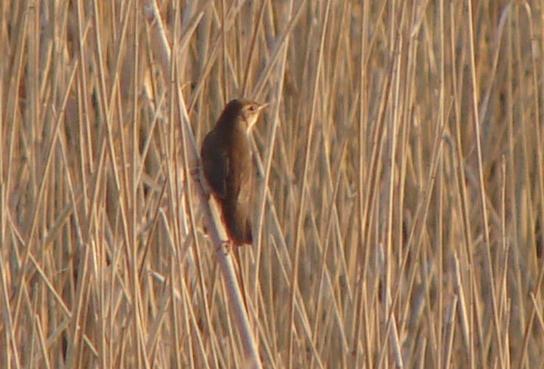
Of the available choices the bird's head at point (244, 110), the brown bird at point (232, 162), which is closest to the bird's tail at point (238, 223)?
the brown bird at point (232, 162)

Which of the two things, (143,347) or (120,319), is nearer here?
(143,347)

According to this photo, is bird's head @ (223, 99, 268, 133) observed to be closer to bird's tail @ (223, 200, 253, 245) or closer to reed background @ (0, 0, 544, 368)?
reed background @ (0, 0, 544, 368)

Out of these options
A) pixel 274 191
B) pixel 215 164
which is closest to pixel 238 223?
pixel 215 164

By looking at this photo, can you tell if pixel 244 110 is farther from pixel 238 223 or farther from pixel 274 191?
pixel 274 191

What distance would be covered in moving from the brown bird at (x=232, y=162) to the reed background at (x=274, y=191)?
0.17 feet

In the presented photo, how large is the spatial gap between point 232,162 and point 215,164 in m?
0.06

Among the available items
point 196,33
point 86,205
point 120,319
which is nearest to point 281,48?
point 86,205

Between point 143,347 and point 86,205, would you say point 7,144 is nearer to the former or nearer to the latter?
point 86,205

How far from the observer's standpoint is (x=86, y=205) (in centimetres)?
195

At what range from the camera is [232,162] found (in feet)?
7.65

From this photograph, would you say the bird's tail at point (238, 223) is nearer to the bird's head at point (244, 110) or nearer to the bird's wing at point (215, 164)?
the bird's wing at point (215, 164)

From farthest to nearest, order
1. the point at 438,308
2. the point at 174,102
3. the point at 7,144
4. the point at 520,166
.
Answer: the point at 520,166
the point at 438,308
the point at 7,144
the point at 174,102

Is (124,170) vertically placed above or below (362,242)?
above

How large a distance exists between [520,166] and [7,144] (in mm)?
1393
